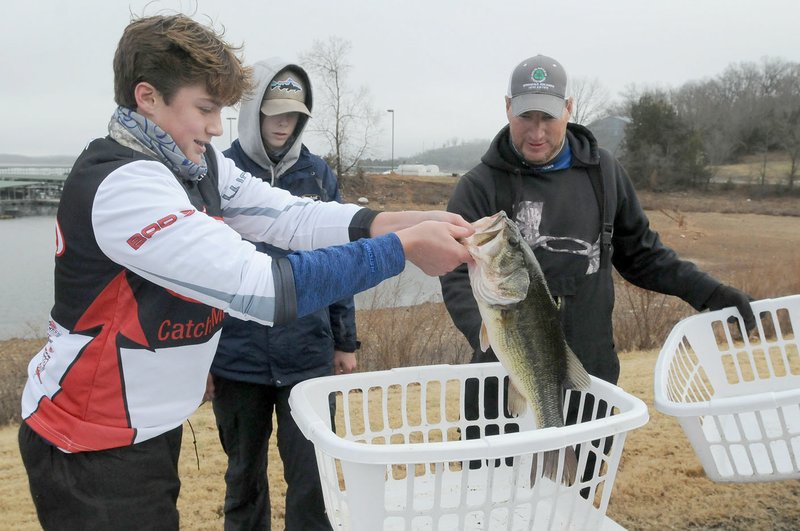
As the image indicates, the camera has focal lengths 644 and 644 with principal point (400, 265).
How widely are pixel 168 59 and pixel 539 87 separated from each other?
71.6 inches

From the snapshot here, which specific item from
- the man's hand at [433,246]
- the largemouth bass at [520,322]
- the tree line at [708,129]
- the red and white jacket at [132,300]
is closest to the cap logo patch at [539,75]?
the largemouth bass at [520,322]

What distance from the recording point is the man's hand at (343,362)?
366 cm

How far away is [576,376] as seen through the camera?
220 cm

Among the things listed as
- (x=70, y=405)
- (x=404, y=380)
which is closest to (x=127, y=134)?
(x=70, y=405)

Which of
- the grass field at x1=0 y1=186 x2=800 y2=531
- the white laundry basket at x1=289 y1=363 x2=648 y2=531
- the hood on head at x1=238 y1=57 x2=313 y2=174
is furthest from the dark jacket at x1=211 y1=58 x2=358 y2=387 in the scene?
the white laundry basket at x1=289 y1=363 x2=648 y2=531

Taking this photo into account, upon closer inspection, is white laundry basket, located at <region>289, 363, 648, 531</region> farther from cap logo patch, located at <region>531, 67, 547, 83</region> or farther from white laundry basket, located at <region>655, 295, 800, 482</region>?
cap logo patch, located at <region>531, 67, 547, 83</region>

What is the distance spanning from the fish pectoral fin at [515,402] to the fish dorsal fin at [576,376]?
0.16 meters

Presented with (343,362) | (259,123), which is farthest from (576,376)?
(259,123)

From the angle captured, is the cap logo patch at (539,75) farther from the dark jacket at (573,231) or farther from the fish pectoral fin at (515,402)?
the fish pectoral fin at (515,402)

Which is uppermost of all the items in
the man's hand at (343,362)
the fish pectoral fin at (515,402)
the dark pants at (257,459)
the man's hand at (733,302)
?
the man's hand at (733,302)

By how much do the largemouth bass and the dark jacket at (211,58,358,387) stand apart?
3.99 feet

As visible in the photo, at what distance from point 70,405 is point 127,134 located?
0.77 meters

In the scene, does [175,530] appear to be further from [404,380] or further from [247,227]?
[247,227]

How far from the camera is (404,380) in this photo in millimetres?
2150
